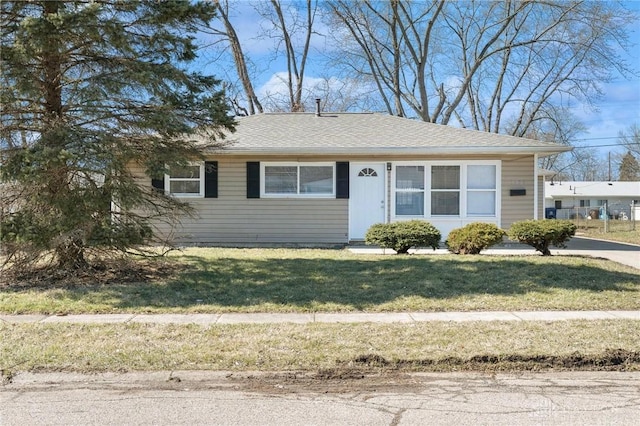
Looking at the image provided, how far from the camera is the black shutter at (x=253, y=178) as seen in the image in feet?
46.2

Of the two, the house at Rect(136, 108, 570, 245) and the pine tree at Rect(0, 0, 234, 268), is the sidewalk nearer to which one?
the pine tree at Rect(0, 0, 234, 268)

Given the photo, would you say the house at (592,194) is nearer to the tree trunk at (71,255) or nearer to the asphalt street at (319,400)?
the tree trunk at (71,255)

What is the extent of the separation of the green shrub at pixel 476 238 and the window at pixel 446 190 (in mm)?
2429

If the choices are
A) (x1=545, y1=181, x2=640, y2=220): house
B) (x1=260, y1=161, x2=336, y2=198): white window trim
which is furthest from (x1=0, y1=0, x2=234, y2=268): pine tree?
(x1=545, y1=181, x2=640, y2=220): house

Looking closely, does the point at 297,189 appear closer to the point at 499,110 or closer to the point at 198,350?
the point at 198,350

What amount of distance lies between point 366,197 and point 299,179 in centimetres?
201

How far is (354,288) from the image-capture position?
318 inches

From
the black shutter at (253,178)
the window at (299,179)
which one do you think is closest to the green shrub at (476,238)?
the window at (299,179)

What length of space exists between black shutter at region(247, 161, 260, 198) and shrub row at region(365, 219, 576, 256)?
400 cm

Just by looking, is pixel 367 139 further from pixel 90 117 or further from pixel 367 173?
pixel 90 117

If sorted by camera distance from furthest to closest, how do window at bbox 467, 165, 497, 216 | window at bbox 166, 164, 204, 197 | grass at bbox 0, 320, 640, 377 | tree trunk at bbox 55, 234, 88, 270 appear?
window at bbox 166, 164, 204, 197 < window at bbox 467, 165, 497, 216 < tree trunk at bbox 55, 234, 88, 270 < grass at bbox 0, 320, 640, 377

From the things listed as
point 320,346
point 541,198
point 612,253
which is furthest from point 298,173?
point 320,346

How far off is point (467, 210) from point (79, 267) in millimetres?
10161

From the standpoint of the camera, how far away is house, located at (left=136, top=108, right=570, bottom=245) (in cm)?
1397
